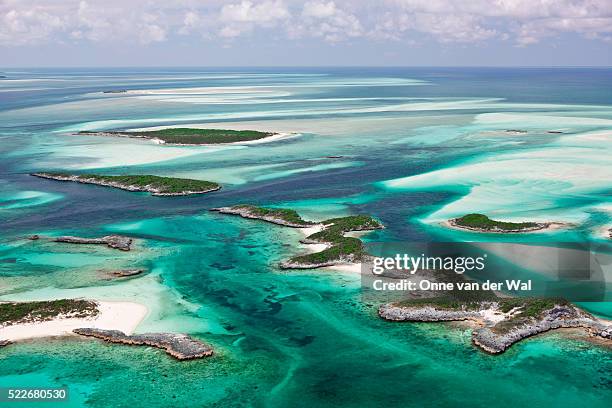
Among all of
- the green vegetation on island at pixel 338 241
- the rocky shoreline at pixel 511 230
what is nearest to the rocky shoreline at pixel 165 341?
the green vegetation on island at pixel 338 241

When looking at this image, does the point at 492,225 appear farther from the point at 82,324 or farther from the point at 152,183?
the point at 152,183

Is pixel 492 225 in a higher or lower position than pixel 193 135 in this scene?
lower

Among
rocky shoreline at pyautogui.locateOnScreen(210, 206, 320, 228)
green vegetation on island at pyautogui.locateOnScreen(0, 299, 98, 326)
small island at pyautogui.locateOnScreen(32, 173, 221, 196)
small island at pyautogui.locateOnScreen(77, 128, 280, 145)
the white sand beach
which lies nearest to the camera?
the white sand beach

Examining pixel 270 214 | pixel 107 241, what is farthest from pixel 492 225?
pixel 107 241

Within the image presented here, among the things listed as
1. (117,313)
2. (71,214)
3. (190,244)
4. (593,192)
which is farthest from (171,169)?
(593,192)

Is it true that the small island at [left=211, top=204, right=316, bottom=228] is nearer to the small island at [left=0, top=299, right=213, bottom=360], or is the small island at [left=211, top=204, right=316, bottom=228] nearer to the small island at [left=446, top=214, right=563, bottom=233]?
the small island at [left=446, top=214, right=563, bottom=233]

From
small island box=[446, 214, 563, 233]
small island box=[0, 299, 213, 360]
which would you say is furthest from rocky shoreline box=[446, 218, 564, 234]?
small island box=[0, 299, 213, 360]

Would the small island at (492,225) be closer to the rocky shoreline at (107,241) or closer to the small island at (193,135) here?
the rocky shoreline at (107,241)
